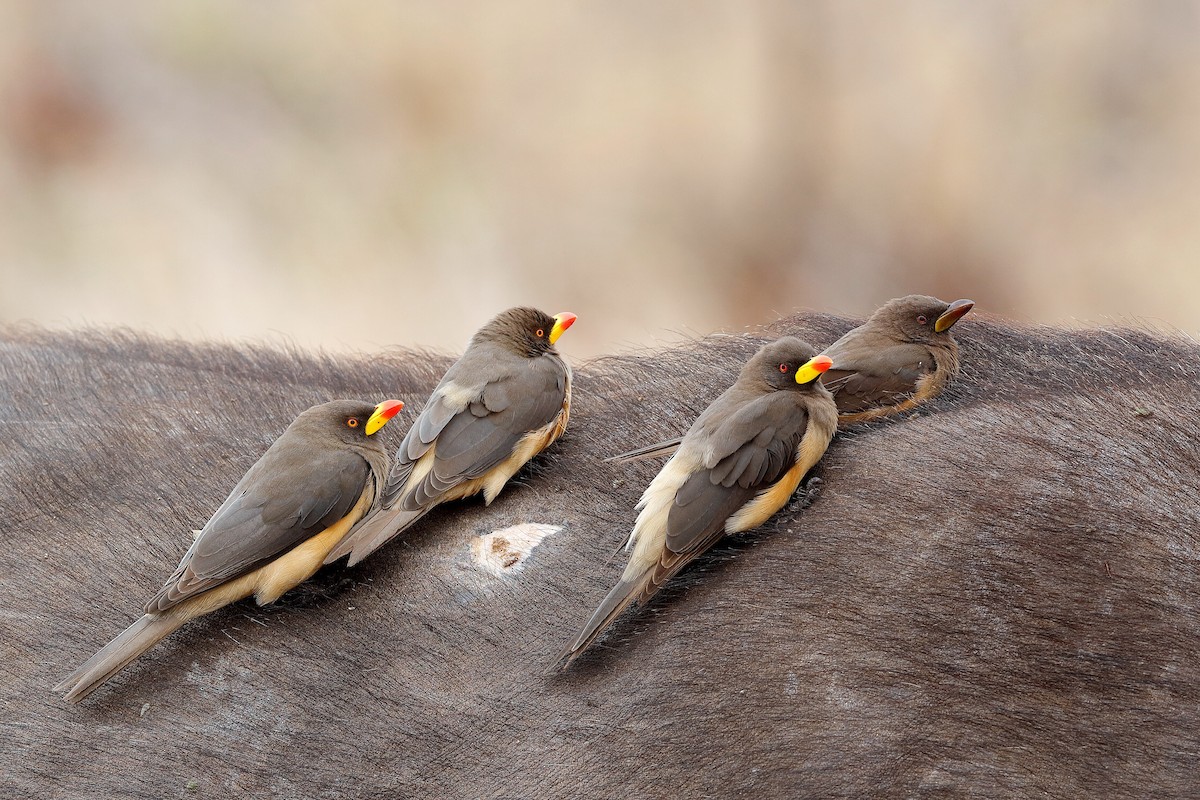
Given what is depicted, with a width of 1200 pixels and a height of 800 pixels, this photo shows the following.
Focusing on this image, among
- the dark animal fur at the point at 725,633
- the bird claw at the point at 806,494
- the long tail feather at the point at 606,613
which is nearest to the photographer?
the dark animal fur at the point at 725,633

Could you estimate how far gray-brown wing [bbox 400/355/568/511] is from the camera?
176 cm

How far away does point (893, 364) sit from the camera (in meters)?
1.80

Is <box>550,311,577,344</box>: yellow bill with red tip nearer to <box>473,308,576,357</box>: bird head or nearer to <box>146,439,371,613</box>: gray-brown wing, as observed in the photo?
<box>473,308,576,357</box>: bird head

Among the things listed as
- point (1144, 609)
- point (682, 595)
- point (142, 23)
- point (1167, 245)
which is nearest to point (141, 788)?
point (682, 595)

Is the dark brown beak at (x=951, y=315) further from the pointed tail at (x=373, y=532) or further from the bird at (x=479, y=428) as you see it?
the pointed tail at (x=373, y=532)

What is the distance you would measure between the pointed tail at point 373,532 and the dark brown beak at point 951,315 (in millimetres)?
804

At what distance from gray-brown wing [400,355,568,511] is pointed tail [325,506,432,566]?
17 millimetres

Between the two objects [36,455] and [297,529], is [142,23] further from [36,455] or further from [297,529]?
[297,529]

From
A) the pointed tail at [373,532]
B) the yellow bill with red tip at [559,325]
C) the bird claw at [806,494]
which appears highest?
the yellow bill with red tip at [559,325]

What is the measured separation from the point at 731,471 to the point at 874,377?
13.7 inches

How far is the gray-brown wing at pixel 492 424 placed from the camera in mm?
1765

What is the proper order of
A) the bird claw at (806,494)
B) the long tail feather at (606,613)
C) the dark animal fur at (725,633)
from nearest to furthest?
1. the dark animal fur at (725,633)
2. the long tail feather at (606,613)
3. the bird claw at (806,494)

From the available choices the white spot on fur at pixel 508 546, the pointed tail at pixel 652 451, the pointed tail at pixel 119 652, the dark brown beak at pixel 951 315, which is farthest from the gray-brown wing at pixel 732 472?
the pointed tail at pixel 119 652

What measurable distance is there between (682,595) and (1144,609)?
0.54m
